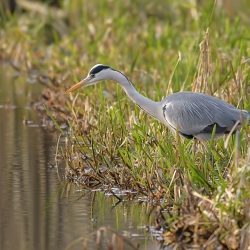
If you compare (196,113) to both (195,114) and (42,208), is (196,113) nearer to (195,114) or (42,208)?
(195,114)

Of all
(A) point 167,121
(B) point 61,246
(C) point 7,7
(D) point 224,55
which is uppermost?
(C) point 7,7

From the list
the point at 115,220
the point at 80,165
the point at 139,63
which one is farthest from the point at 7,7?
the point at 115,220

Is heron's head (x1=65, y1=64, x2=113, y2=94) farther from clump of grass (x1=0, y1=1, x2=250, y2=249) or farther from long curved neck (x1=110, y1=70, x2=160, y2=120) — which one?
clump of grass (x1=0, y1=1, x2=250, y2=249)

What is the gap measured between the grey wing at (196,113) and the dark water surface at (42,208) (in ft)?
2.82

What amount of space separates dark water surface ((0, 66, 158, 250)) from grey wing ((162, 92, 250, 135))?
0.86 m

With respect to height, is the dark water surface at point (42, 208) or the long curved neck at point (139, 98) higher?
the long curved neck at point (139, 98)

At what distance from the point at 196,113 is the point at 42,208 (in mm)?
1502

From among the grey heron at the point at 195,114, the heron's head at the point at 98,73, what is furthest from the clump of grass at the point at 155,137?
the heron's head at the point at 98,73

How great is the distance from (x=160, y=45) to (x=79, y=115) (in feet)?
12.1

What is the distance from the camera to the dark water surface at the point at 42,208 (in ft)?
16.4

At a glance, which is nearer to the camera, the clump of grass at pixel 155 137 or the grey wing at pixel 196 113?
the clump of grass at pixel 155 137

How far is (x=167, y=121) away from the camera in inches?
253

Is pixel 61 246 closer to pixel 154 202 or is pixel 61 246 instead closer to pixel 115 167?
pixel 154 202

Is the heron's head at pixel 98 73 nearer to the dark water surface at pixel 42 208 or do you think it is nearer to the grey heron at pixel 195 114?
the grey heron at pixel 195 114
